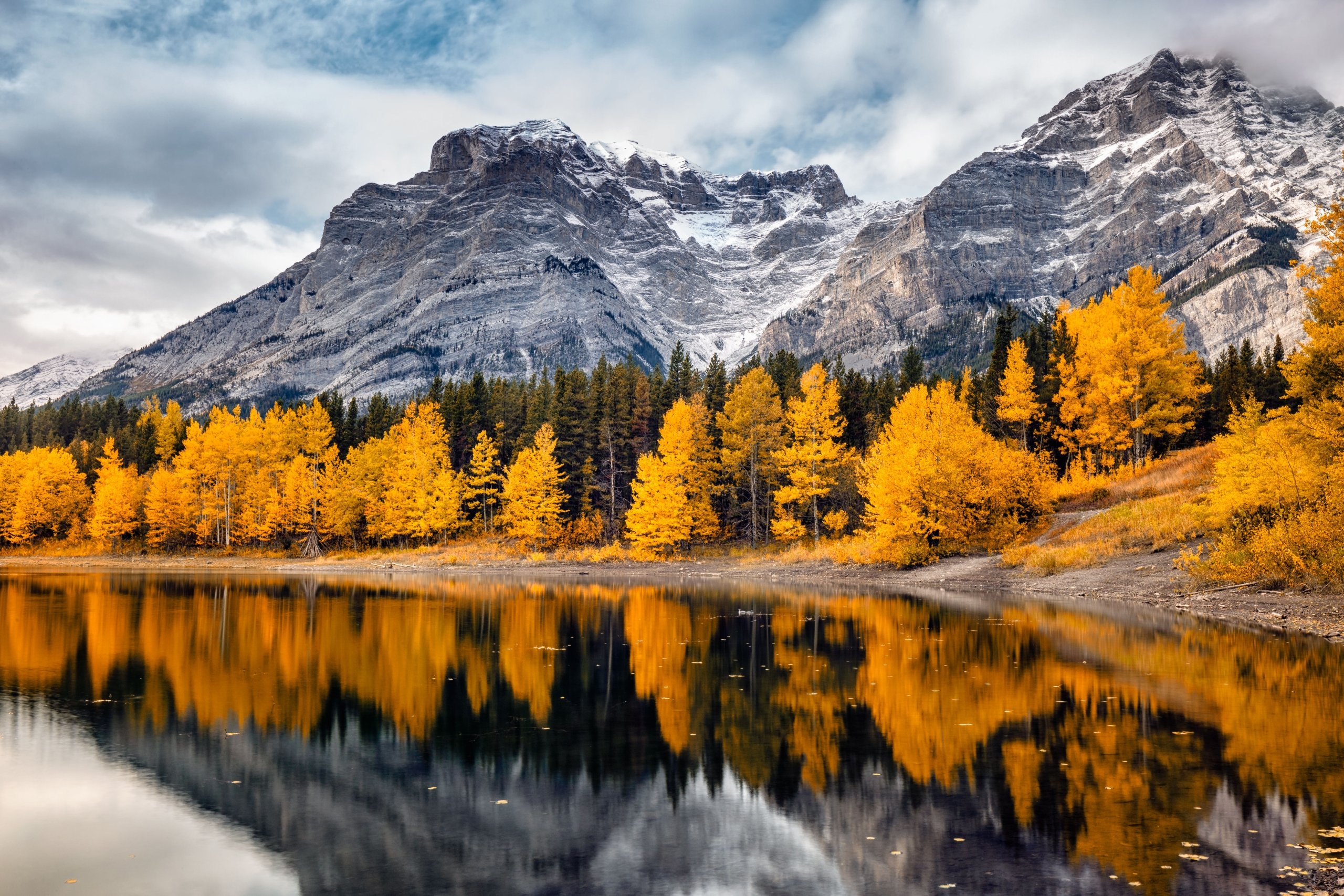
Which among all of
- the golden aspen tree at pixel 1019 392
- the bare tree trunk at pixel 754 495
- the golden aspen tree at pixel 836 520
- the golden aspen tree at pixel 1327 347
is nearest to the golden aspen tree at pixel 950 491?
the golden aspen tree at pixel 836 520

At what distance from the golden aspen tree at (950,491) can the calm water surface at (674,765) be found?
81.5 ft

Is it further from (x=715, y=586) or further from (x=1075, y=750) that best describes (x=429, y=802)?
(x=715, y=586)

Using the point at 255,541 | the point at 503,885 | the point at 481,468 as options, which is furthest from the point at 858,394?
the point at 503,885

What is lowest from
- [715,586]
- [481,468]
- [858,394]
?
[715,586]

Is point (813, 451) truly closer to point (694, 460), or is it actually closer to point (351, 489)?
point (694, 460)

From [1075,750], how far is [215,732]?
563 inches

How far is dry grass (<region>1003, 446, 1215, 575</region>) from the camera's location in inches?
1508

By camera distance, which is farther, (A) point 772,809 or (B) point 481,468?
(B) point 481,468

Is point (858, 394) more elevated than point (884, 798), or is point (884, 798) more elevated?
point (858, 394)

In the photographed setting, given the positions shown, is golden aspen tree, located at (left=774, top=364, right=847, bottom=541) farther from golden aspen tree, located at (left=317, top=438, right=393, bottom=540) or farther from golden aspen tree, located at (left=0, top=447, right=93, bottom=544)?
golden aspen tree, located at (left=0, top=447, right=93, bottom=544)

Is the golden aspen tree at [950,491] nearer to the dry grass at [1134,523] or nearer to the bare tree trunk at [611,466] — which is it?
the dry grass at [1134,523]

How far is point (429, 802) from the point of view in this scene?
1082cm

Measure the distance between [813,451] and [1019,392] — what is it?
16.6 meters

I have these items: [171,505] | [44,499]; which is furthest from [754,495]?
[44,499]
